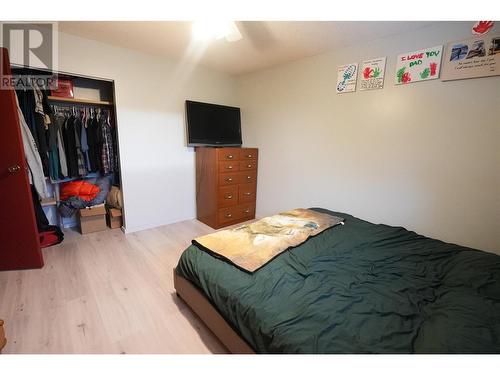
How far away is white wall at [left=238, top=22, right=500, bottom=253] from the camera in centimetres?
171

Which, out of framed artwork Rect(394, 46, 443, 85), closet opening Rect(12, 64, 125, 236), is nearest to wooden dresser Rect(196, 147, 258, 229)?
closet opening Rect(12, 64, 125, 236)

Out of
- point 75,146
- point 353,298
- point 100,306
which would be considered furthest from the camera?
point 75,146

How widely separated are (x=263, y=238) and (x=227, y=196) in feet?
4.99

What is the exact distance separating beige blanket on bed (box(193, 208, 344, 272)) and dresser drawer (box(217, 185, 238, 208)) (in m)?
1.12

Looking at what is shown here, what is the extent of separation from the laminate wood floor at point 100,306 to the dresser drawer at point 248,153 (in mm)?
1492

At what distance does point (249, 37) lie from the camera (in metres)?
2.16

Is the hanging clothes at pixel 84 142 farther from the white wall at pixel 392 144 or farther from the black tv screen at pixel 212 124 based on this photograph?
the white wall at pixel 392 144

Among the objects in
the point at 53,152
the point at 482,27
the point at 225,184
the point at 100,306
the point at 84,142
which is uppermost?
the point at 482,27

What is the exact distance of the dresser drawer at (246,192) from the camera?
10.7 ft

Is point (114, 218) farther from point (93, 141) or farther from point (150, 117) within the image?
point (150, 117)

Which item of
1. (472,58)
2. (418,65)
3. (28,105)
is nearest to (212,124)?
(28,105)

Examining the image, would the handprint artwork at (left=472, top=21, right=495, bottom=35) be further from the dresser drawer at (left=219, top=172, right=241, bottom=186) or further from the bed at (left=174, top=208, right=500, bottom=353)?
the dresser drawer at (left=219, top=172, right=241, bottom=186)
